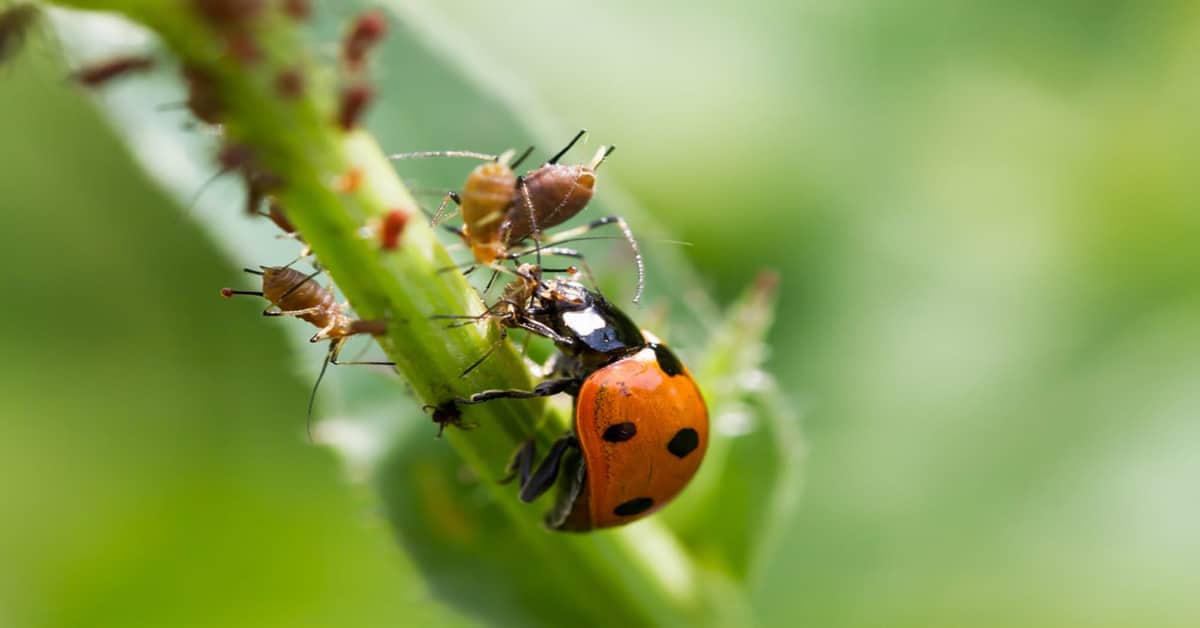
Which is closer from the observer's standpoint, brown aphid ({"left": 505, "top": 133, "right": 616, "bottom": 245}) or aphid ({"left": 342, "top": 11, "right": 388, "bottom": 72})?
aphid ({"left": 342, "top": 11, "right": 388, "bottom": 72})

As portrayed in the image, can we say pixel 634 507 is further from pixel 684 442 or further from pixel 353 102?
pixel 353 102

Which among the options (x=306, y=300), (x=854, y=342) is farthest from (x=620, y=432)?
(x=854, y=342)

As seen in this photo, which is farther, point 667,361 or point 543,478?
point 667,361

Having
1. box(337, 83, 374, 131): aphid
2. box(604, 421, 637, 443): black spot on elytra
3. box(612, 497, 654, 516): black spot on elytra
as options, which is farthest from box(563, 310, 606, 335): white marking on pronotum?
box(337, 83, 374, 131): aphid

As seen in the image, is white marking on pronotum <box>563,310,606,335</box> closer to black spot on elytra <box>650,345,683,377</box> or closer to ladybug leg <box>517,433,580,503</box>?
black spot on elytra <box>650,345,683,377</box>

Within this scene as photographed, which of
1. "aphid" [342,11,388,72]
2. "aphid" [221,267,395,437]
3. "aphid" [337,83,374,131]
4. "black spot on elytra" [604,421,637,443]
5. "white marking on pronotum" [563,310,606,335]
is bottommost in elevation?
"black spot on elytra" [604,421,637,443]

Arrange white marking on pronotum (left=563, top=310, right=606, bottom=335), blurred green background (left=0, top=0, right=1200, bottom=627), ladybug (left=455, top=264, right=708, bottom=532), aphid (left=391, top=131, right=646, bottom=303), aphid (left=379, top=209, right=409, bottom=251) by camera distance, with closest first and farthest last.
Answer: aphid (left=379, top=209, right=409, bottom=251), aphid (left=391, top=131, right=646, bottom=303), ladybug (left=455, top=264, right=708, bottom=532), white marking on pronotum (left=563, top=310, right=606, bottom=335), blurred green background (left=0, top=0, right=1200, bottom=627)

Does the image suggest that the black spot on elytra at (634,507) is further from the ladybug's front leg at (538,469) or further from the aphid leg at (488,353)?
the aphid leg at (488,353)
